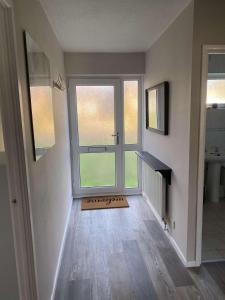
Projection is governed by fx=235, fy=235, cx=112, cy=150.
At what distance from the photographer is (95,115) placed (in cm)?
408

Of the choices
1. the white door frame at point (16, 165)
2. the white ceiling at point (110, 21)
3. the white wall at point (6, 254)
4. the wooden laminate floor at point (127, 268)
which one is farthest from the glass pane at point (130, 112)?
the white door frame at point (16, 165)

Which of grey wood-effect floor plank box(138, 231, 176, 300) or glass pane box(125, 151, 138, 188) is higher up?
glass pane box(125, 151, 138, 188)

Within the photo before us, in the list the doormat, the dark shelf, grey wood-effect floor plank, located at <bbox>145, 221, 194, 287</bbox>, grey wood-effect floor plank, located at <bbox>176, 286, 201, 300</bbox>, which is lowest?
grey wood-effect floor plank, located at <bbox>145, 221, 194, 287</bbox>

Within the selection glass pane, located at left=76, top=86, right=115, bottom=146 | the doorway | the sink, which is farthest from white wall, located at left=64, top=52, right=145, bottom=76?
the sink

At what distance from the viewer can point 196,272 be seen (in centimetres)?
227

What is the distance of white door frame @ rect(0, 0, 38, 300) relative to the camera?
126 cm

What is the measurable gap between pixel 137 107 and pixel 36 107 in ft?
8.81

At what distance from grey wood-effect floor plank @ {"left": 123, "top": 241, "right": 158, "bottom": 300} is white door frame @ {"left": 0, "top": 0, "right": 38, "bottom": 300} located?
0.95 meters

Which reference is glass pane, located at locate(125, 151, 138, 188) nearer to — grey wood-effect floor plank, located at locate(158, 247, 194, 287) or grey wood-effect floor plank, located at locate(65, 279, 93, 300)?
grey wood-effect floor plank, located at locate(158, 247, 194, 287)

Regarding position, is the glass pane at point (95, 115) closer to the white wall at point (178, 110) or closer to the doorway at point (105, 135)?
the doorway at point (105, 135)

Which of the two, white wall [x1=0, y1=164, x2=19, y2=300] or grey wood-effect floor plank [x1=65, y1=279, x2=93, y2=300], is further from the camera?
grey wood-effect floor plank [x1=65, y1=279, x2=93, y2=300]

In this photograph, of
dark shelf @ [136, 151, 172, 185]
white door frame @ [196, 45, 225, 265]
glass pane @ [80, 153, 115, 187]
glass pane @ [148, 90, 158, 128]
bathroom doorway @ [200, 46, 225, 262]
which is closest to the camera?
white door frame @ [196, 45, 225, 265]

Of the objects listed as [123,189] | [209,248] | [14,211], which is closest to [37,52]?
[14,211]

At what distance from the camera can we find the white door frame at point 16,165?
1261mm
